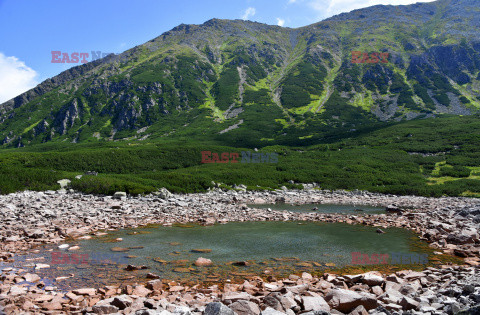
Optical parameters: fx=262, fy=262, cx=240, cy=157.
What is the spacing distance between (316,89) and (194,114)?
7979 cm

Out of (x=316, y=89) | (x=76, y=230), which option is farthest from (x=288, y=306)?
(x=316, y=89)

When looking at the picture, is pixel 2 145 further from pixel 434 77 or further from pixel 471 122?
pixel 434 77

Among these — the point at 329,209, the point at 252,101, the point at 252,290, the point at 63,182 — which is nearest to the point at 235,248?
the point at 252,290

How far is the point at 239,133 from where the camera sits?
384 ft

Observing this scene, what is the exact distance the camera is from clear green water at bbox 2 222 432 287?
35.7 ft

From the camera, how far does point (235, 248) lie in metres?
14.9

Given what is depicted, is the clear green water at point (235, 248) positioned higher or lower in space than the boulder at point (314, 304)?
lower

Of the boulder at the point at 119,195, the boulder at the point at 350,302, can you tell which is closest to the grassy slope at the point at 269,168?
the boulder at the point at 119,195

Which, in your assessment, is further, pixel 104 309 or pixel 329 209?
pixel 329 209

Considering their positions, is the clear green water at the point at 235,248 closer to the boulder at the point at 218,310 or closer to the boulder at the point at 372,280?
the boulder at the point at 372,280

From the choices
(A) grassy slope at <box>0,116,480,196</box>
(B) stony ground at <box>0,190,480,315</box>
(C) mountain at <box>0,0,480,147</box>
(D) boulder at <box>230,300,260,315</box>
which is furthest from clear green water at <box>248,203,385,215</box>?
(C) mountain at <box>0,0,480,147</box>

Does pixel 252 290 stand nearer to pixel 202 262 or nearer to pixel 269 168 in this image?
pixel 202 262

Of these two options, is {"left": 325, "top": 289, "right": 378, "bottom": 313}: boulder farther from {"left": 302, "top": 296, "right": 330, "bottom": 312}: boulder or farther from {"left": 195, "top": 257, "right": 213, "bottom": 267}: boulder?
{"left": 195, "top": 257, "right": 213, "bottom": 267}: boulder

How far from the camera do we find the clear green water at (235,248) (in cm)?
1087
